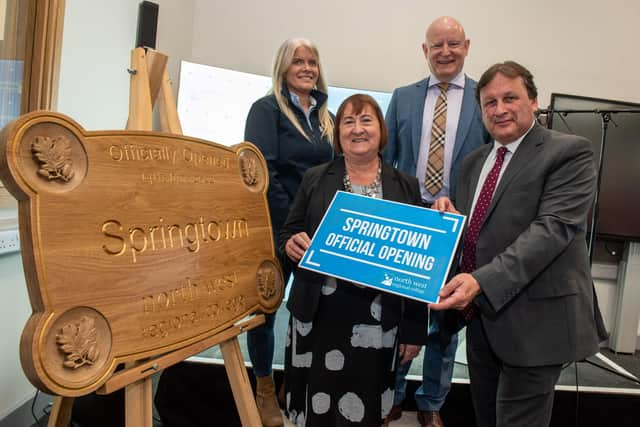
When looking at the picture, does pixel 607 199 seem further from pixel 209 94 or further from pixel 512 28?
pixel 209 94

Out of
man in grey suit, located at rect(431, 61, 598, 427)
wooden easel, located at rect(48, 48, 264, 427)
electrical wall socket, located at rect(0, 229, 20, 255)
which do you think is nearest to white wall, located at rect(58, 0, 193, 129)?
electrical wall socket, located at rect(0, 229, 20, 255)

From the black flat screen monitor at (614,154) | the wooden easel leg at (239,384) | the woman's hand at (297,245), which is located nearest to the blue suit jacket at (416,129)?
the woman's hand at (297,245)

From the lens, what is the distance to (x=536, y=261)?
1221mm

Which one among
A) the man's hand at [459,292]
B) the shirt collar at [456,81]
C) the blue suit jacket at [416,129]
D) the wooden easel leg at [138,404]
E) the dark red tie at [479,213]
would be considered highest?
the shirt collar at [456,81]

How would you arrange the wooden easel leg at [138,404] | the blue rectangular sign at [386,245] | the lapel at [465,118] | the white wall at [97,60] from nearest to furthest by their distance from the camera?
the wooden easel leg at [138,404], the blue rectangular sign at [386,245], the lapel at [465,118], the white wall at [97,60]

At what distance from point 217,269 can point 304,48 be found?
3.47ft

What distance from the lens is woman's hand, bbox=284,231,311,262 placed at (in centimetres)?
141

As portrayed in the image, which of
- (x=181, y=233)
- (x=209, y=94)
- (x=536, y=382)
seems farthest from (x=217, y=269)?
(x=209, y=94)

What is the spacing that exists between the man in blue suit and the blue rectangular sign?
603 millimetres

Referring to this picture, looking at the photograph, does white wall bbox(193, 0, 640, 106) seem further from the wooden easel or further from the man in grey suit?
the man in grey suit

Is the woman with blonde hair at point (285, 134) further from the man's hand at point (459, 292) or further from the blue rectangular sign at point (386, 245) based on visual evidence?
the man's hand at point (459, 292)

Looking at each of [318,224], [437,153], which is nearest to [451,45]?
[437,153]

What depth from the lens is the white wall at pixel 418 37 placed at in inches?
151

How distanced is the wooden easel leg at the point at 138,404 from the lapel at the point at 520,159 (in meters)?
1.06
